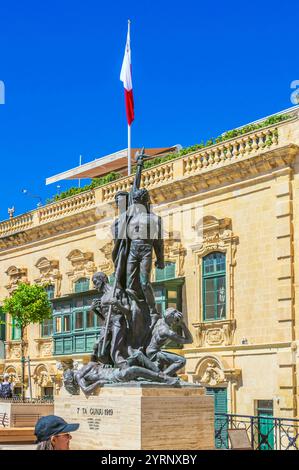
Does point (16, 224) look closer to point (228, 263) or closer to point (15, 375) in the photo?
point (15, 375)

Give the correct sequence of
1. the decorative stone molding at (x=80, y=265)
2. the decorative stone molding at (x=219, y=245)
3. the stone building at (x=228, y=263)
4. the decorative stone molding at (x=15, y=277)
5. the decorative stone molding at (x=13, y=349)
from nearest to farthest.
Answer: the stone building at (x=228, y=263) < the decorative stone molding at (x=219, y=245) < the decorative stone molding at (x=80, y=265) < the decorative stone molding at (x=13, y=349) < the decorative stone molding at (x=15, y=277)

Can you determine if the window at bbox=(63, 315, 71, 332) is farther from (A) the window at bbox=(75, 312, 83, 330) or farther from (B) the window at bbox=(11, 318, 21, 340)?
(B) the window at bbox=(11, 318, 21, 340)

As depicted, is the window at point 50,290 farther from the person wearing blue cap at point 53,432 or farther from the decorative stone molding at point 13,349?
the person wearing blue cap at point 53,432

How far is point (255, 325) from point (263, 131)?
206 inches

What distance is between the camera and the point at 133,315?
11.9 m

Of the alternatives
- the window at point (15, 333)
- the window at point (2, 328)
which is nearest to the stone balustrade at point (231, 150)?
the window at point (15, 333)

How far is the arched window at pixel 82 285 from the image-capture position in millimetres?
28438

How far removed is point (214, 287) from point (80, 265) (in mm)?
6796

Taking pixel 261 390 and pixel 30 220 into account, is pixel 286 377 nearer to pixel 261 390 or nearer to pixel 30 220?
pixel 261 390

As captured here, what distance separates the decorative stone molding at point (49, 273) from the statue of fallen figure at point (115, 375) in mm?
17976

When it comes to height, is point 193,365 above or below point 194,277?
below

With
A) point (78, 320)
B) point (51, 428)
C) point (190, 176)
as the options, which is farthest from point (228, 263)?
point (51, 428)

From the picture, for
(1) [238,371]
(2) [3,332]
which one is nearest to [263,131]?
(1) [238,371]

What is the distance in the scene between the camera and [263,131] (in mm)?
22266
